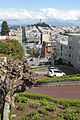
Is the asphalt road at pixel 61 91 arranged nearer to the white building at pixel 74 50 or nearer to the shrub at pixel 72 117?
the shrub at pixel 72 117

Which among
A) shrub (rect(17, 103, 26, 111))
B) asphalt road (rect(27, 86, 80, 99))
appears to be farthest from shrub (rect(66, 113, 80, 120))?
asphalt road (rect(27, 86, 80, 99))

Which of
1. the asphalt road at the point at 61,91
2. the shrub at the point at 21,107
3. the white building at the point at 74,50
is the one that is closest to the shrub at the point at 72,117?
the shrub at the point at 21,107

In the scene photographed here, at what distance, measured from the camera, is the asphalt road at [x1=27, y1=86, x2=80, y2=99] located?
19356 mm

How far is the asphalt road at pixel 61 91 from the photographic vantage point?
63.5ft

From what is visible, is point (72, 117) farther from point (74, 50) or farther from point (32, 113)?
point (74, 50)

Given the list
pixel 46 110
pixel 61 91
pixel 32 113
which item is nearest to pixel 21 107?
pixel 32 113

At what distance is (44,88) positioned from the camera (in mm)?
22594

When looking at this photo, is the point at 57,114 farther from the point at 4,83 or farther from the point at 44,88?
the point at 44,88

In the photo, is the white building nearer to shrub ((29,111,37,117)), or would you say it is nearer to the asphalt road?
the asphalt road

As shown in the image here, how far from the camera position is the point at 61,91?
2100 cm

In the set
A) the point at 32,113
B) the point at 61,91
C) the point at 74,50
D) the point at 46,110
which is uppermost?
the point at 74,50

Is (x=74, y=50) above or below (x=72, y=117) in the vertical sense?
above

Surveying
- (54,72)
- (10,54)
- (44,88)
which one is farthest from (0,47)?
(44,88)

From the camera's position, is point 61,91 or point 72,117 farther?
point 61,91
